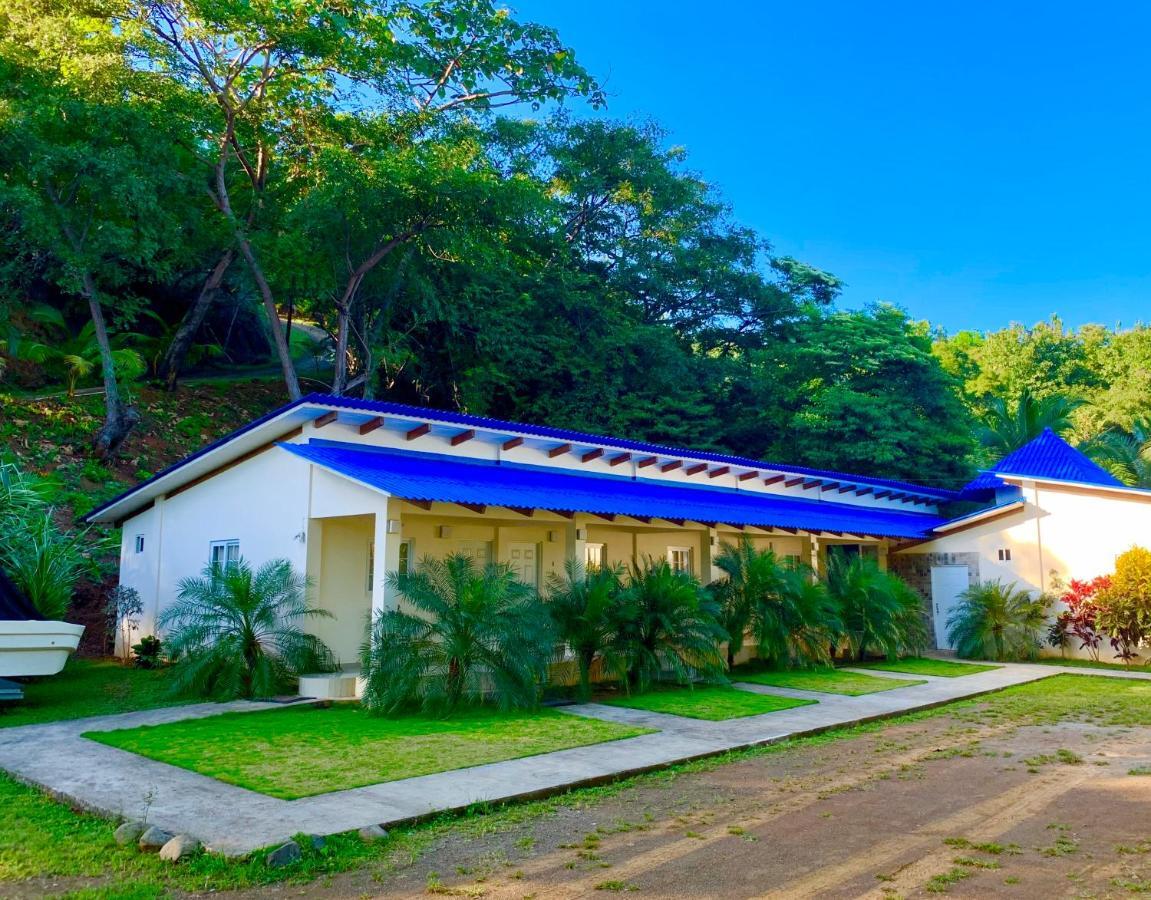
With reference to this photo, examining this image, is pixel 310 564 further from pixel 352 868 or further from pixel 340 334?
pixel 340 334

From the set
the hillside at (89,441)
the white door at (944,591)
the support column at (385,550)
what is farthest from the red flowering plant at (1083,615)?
the hillside at (89,441)

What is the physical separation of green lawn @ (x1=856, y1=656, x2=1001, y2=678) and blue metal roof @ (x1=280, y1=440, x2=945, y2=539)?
115 inches

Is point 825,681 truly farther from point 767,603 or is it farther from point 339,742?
point 339,742

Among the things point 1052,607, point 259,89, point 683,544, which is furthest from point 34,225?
point 1052,607

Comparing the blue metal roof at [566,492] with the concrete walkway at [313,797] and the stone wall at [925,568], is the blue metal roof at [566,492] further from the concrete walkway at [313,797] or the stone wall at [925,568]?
the concrete walkway at [313,797]

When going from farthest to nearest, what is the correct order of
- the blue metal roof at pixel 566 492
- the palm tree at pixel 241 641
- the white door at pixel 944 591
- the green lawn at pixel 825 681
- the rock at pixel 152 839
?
the white door at pixel 944 591 < the green lawn at pixel 825 681 < the blue metal roof at pixel 566 492 < the palm tree at pixel 241 641 < the rock at pixel 152 839

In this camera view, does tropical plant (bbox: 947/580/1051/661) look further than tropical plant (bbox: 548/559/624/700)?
Yes

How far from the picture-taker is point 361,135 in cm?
2627

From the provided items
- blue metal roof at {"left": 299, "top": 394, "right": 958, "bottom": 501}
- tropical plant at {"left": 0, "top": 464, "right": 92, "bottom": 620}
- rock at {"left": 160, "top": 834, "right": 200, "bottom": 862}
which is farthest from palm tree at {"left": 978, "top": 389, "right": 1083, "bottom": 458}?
rock at {"left": 160, "top": 834, "right": 200, "bottom": 862}

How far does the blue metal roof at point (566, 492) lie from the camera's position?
1313cm

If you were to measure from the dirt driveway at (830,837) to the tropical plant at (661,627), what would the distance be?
4.09 metres

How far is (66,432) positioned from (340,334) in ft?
25.4

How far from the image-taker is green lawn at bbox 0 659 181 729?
11.5m

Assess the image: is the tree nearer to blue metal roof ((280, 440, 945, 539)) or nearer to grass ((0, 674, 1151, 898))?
blue metal roof ((280, 440, 945, 539))
